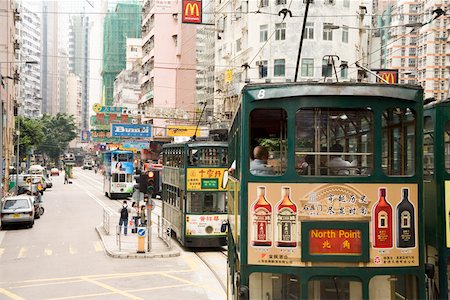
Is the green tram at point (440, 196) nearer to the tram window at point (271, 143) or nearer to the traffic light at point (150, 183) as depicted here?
the tram window at point (271, 143)

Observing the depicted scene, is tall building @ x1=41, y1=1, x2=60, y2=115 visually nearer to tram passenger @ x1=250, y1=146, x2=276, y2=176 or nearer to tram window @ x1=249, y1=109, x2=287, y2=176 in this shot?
tram window @ x1=249, y1=109, x2=287, y2=176

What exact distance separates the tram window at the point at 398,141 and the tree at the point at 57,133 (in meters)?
106

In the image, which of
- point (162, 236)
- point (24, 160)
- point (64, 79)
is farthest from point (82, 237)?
point (64, 79)

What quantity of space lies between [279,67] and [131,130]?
46.0 ft

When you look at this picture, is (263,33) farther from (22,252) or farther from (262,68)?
(22,252)

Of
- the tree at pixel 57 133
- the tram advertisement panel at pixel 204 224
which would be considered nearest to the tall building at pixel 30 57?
the tree at pixel 57 133

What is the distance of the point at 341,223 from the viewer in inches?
254

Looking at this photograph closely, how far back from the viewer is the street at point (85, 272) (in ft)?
48.9

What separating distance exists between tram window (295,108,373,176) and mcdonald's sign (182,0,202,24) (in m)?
15.3

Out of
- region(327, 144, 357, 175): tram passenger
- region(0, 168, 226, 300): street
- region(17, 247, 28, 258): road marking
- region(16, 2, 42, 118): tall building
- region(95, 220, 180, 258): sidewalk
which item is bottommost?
region(17, 247, 28, 258): road marking

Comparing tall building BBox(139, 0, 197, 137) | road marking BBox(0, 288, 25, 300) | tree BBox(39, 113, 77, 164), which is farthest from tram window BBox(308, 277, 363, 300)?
tree BBox(39, 113, 77, 164)

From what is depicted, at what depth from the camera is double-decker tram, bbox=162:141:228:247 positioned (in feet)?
67.4

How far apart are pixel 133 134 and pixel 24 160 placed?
32.7 metres

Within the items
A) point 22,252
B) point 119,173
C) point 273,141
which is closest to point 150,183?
point 22,252
